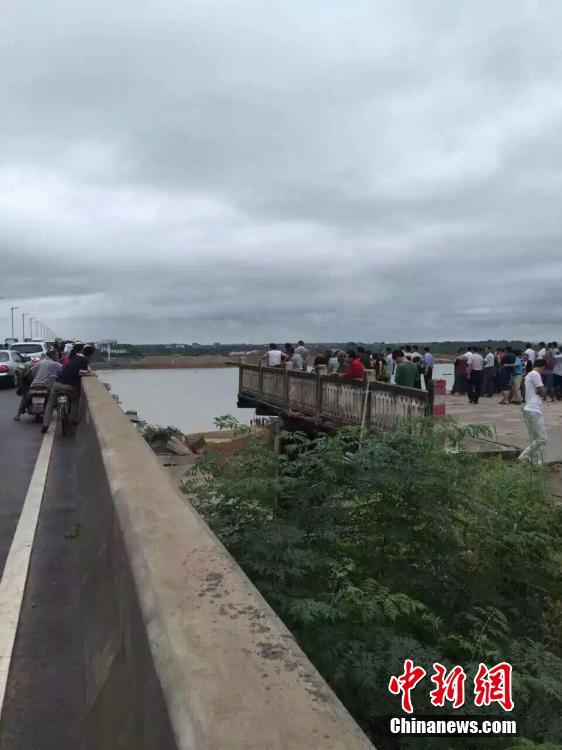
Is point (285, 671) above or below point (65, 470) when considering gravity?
above

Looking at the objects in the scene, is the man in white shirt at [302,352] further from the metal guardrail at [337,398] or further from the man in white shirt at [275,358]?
the metal guardrail at [337,398]

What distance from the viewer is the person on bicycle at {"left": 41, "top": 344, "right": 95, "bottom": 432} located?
1309 centimetres

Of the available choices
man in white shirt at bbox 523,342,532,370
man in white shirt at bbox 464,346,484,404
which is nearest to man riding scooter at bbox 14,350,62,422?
man in white shirt at bbox 464,346,484,404

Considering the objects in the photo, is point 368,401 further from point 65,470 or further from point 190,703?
point 190,703

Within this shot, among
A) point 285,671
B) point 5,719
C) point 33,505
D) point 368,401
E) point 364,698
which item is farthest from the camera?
point 368,401

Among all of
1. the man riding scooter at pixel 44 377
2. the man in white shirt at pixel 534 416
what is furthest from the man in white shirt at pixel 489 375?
the man riding scooter at pixel 44 377

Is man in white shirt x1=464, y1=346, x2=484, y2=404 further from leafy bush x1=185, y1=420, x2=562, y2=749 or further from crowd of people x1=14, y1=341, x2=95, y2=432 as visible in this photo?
leafy bush x1=185, y1=420, x2=562, y2=749

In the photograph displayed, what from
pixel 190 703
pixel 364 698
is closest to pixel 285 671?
pixel 190 703

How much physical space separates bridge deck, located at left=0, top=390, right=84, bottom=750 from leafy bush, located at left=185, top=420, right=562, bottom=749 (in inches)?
46.5

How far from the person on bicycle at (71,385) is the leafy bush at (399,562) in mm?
7939

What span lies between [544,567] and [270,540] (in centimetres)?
325

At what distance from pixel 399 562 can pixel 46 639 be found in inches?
106

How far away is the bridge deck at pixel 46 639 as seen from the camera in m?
3.15

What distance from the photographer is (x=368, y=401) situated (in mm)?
13477
